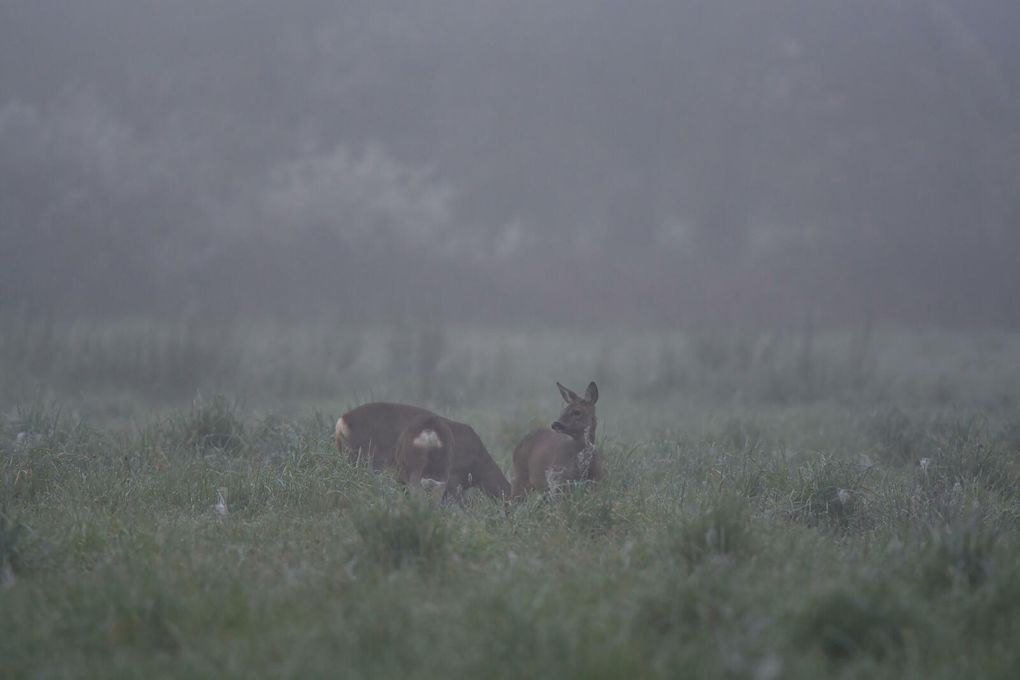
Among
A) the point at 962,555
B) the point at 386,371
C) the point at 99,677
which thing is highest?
the point at 386,371

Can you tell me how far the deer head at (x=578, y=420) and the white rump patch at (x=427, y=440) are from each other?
35.6 inches

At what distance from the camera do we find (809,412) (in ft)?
41.7

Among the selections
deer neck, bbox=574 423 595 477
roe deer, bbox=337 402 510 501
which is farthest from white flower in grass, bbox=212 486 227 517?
deer neck, bbox=574 423 595 477

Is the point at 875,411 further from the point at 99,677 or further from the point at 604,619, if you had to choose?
the point at 99,677

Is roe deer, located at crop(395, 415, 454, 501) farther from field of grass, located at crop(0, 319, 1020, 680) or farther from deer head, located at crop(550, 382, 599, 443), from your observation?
deer head, located at crop(550, 382, 599, 443)

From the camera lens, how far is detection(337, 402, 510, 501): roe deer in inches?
303

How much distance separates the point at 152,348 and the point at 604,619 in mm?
13155

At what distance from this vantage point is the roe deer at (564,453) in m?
7.59

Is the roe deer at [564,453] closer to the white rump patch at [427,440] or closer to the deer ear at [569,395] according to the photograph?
the deer ear at [569,395]

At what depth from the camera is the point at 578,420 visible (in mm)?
7836

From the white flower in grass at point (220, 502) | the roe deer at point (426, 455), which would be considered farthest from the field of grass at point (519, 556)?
the roe deer at point (426, 455)

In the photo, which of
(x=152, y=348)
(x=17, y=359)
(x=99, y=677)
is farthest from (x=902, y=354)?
(x=99, y=677)

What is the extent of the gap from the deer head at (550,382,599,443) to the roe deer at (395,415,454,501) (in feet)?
2.88

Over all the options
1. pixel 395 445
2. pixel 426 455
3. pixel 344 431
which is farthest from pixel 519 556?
pixel 344 431
